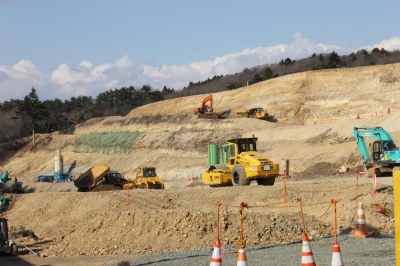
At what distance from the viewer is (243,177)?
83.3ft

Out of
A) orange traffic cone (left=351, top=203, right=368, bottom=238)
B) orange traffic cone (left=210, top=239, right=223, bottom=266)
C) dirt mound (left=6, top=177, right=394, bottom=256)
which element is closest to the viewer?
orange traffic cone (left=210, top=239, right=223, bottom=266)

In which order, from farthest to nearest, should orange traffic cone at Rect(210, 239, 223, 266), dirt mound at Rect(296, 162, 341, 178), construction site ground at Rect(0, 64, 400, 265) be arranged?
dirt mound at Rect(296, 162, 341, 178)
construction site ground at Rect(0, 64, 400, 265)
orange traffic cone at Rect(210, 239, 223, 266)

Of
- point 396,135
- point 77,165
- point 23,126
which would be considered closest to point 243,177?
point 396,135

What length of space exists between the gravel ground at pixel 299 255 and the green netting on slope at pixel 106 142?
46191 mm

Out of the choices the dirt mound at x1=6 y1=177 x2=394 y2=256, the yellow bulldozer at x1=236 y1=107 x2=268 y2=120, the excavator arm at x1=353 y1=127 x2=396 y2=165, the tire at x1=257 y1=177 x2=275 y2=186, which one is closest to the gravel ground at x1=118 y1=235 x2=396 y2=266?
the dirt mound at x1=6 y1=177 x2=394 y2=256

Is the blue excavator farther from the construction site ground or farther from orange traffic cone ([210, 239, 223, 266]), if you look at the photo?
orange traffic cone ([210, 239, 223, 266])

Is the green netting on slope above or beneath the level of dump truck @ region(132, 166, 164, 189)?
above

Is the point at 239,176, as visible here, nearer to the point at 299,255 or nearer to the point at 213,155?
the point at 213,155

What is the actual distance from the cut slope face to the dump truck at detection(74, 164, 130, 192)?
21.6 ft

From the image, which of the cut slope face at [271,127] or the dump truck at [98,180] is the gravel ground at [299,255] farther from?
the cut slope face at [271,127]

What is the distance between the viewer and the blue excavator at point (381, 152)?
2736 cm

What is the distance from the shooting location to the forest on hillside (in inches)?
3216

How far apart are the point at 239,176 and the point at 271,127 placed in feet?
91.7

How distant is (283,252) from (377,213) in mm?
4551
